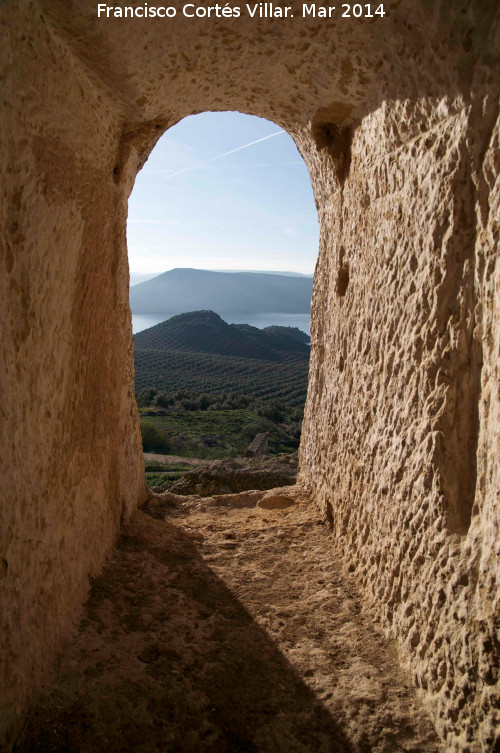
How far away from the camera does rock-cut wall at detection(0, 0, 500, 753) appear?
1.74 m

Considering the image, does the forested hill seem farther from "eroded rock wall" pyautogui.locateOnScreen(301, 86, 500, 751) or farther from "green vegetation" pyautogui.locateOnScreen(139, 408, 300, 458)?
"eroded rock wall" pyautogui.locateOnScreen(301, 86, 500, 751)

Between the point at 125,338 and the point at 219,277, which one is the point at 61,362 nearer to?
the point at 125,338

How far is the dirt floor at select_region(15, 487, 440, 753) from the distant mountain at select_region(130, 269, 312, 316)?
139742 millimetres

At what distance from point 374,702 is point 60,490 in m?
1.44

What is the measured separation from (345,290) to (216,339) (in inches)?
1672

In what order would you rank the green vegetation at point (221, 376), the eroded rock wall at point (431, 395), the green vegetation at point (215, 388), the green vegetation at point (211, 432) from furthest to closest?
the green vegetation at point (221, 376)
the green vegetation at point (215, 388)
the green vegetation at point (211, 432)
the eroded rock wall at point (431, 395)

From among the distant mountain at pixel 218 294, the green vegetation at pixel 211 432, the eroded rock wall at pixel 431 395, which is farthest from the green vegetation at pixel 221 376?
the distant mountain at pixel 218 294

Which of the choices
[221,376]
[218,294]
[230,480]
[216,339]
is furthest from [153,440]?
[218,294]

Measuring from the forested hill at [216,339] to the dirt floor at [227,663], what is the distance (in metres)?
37.5

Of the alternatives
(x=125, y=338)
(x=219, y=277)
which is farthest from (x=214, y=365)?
(x=219, y=277)

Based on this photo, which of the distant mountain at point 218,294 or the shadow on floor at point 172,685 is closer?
the shadow on floor at point 172,685

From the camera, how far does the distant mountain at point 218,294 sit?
514ft

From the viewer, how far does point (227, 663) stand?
2244 millimetres

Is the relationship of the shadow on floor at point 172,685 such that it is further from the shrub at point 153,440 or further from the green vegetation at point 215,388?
the shrub at point 153,440
